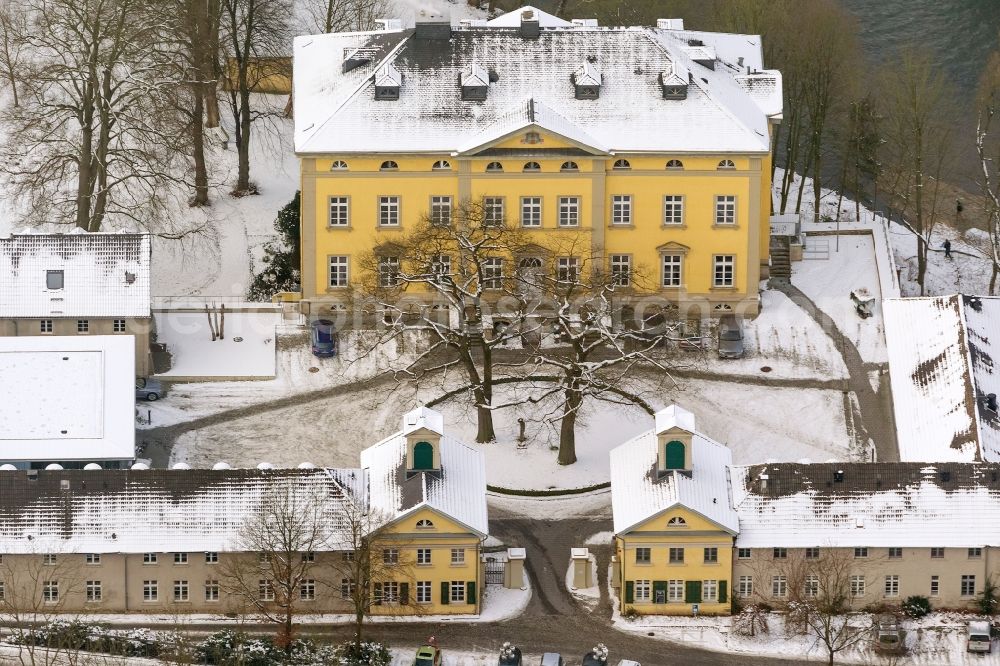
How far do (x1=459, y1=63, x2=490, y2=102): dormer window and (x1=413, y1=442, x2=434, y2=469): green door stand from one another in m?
25.7

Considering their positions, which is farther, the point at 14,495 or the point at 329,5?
the point at 329,5

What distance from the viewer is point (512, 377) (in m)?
140

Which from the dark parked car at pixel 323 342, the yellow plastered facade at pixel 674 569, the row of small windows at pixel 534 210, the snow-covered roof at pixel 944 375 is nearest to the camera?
the yellow plastered facade at pixel 674 569

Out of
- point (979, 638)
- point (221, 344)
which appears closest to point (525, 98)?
point (221, 344)

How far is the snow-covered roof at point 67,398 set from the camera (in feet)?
426

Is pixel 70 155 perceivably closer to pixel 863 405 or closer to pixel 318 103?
pixel 318 103

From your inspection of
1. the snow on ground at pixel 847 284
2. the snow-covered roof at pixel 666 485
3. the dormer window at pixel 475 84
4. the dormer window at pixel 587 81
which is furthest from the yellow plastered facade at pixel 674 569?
the dormer window at pixel 475 84

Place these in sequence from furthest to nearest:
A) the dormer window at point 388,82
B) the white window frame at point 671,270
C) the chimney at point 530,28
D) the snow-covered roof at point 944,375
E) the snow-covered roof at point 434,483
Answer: the white window frame at point 671,270 < the chimney at point 530,28 < the dormer window at point 388,82 < the snow-covered roof at point 944,375 < the snow-covered roof at point 434,483

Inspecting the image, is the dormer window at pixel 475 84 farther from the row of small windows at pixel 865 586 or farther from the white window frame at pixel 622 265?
the row of small windows at pixel 865 586

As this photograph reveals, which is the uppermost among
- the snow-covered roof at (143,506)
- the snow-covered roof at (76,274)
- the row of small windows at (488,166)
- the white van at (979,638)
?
the row of small windows at (488,166)

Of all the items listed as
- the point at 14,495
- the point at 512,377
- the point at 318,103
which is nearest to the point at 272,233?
the point at 318,103

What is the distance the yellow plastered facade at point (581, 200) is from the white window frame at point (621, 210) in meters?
0.14

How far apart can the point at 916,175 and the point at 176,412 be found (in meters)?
43.5

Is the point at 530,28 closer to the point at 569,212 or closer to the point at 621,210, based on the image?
the point at 569,212
